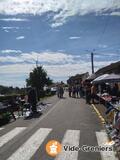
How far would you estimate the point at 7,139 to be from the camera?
13.3m

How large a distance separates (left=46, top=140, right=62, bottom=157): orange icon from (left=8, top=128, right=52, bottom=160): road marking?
0.34m

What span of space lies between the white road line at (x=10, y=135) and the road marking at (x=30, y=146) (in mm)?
766

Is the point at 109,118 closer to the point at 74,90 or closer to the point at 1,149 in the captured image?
the point at 1,149

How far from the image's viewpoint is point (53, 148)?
11711 mm

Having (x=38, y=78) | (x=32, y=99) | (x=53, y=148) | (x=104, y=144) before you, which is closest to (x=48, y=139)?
(x=53, y=148)

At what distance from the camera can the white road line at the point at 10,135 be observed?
42.2ft

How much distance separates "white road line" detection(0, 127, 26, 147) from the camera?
1287 cm

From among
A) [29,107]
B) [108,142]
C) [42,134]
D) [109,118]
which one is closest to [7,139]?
[42,134]

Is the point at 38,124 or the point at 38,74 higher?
the point at 38,74

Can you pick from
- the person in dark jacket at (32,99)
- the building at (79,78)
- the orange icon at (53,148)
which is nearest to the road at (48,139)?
the orange icon at (53,148)

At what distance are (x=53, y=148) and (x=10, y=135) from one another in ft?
10.4

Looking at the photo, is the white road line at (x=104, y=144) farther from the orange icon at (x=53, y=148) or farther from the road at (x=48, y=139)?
the orange icon at (x=53, y=148)

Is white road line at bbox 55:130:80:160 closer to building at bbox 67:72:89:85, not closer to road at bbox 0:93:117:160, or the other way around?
road at bbox 0:93:117:160

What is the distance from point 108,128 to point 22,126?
4477 mm
